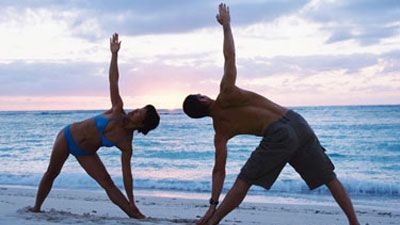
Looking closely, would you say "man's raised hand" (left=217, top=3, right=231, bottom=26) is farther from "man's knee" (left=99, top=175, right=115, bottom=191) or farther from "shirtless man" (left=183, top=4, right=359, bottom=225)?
"man's knee" (left=99, top=175, right=115, bottom=191)

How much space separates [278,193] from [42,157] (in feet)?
39.5

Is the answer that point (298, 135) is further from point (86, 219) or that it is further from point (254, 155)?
point (86, 219)

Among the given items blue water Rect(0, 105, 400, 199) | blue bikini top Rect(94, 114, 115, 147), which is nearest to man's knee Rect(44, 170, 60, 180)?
blue bikini top Rect(94, 114, 115, 147)

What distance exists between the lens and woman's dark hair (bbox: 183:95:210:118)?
16.3 ft

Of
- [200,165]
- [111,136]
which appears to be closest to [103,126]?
[111,136]


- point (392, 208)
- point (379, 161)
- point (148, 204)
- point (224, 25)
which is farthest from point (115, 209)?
point (379, 161)

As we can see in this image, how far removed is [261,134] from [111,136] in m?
1.55

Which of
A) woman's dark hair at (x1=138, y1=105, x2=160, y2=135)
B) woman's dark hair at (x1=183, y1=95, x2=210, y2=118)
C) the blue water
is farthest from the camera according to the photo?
the blue water

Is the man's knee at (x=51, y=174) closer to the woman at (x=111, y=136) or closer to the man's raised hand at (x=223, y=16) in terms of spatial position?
the woman at (x=111, y=136)

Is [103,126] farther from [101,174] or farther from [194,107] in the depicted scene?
[194,107]

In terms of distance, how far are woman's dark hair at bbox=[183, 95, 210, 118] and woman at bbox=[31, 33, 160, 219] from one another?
56 cm

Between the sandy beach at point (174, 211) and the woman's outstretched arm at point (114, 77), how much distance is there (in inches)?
45.1

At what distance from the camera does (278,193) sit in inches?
448

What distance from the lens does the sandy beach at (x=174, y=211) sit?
6.06 metres
